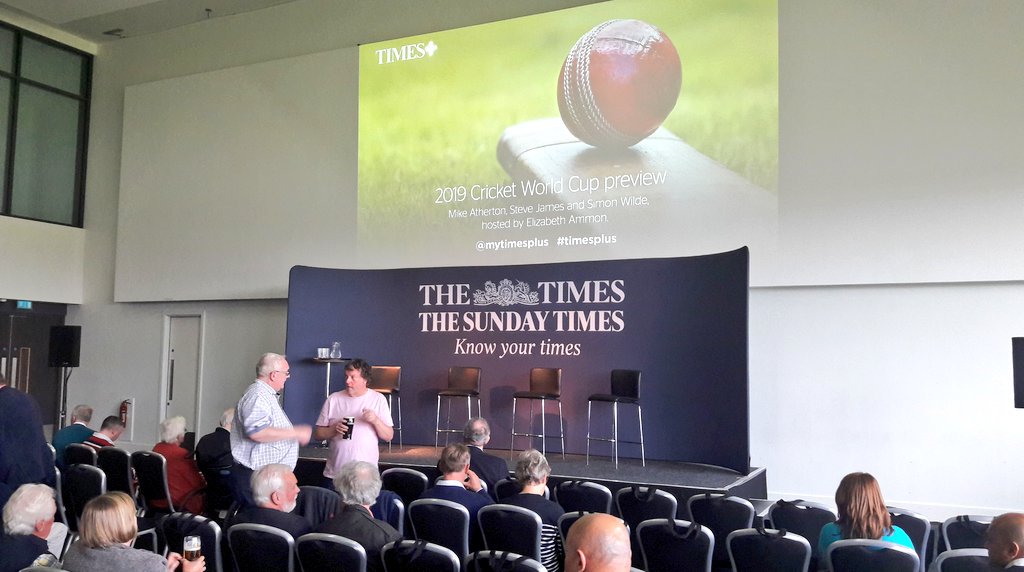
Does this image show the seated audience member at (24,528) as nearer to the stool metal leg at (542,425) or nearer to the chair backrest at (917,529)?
the chair backrest at (917,529)

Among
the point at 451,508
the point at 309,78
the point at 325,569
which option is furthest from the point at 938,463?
the point at 309,78

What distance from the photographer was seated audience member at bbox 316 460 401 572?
10.8ft

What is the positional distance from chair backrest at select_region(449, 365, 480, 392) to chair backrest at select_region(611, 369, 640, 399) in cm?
147

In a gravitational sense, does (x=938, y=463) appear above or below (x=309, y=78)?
below

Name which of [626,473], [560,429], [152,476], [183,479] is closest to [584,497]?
[626,473]

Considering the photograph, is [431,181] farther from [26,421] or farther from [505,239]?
[26,421]

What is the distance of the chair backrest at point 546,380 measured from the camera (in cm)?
809

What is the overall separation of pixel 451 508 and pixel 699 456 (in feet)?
14.1

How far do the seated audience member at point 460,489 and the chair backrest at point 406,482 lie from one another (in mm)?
772

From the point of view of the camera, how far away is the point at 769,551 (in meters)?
3.34

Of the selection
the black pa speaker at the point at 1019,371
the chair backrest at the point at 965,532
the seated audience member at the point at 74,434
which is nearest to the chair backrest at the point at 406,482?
the chair backrest at the point at 965,532

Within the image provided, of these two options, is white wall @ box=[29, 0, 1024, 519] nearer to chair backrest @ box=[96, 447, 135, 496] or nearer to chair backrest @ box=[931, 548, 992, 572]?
chair backrest @ box=[931, 548, 992, 572]

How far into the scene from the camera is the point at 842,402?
744 centimetres

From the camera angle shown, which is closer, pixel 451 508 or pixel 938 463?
pixel 451 508
